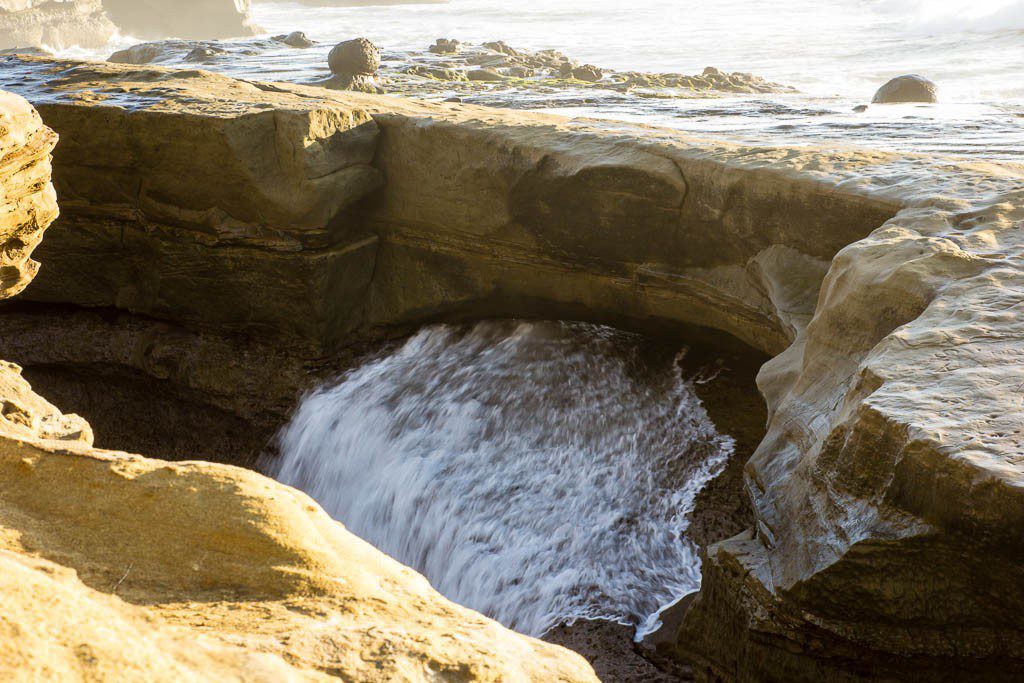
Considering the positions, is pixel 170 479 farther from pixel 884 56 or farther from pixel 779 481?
pixel 884 56

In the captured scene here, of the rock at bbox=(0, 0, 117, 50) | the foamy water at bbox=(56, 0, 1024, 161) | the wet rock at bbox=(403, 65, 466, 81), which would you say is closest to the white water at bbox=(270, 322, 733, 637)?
the foamy water at bbox=(56, 0, 1024, 161)

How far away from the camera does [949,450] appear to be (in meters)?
2.20

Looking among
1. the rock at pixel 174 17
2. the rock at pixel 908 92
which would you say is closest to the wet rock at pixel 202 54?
the rock at pixel 908 92

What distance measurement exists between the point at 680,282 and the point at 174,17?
43.0 meters

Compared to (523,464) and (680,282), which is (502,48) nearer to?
(680,282)

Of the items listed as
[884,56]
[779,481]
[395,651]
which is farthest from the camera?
[884,56]

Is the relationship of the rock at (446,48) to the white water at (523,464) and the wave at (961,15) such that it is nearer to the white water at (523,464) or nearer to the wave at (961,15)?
the wave at (961,15)

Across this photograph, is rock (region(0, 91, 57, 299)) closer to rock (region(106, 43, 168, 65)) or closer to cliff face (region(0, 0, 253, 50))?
rock (region(106, 43, 168, 65))

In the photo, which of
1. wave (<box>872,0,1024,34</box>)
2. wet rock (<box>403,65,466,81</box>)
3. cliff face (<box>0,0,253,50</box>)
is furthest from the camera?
cliff face (<box>0,0,253,50</box>)

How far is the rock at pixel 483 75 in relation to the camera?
1400 cm

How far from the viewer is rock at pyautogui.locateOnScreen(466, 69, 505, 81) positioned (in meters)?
14.0

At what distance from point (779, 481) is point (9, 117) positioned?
8.73 ft

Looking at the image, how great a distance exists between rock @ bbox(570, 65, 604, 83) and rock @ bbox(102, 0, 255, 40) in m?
29.5

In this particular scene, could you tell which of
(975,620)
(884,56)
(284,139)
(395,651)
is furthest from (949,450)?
(884,56)
